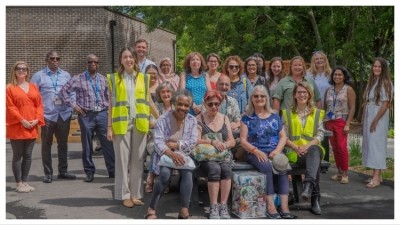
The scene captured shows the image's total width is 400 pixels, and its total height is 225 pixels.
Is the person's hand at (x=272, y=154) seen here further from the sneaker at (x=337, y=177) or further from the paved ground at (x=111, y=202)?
the sneaker at (x=337, y=177)

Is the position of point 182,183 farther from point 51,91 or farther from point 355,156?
point 355,156

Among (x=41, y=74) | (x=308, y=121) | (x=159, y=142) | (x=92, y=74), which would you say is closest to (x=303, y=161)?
(x=308, y=121)

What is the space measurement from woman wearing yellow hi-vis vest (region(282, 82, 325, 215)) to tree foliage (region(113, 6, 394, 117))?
10964 mm

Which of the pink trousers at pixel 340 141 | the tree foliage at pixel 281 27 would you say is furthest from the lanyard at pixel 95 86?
the tree foliage at pixel 281 27

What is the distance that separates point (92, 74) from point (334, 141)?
3889 millimetres

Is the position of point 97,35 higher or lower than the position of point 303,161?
higher

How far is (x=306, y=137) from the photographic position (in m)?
6.47

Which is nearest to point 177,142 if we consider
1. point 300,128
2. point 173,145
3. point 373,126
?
point 173,145

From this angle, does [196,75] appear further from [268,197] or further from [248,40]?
[248,40]

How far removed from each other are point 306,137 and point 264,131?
0.61m

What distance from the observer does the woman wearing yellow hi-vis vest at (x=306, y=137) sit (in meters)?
6.21

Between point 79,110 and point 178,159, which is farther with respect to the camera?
point 79,110

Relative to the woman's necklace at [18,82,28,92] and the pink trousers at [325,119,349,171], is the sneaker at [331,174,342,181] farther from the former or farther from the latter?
the woman's necklace at [18,82,28,92]

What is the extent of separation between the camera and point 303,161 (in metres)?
6.32
